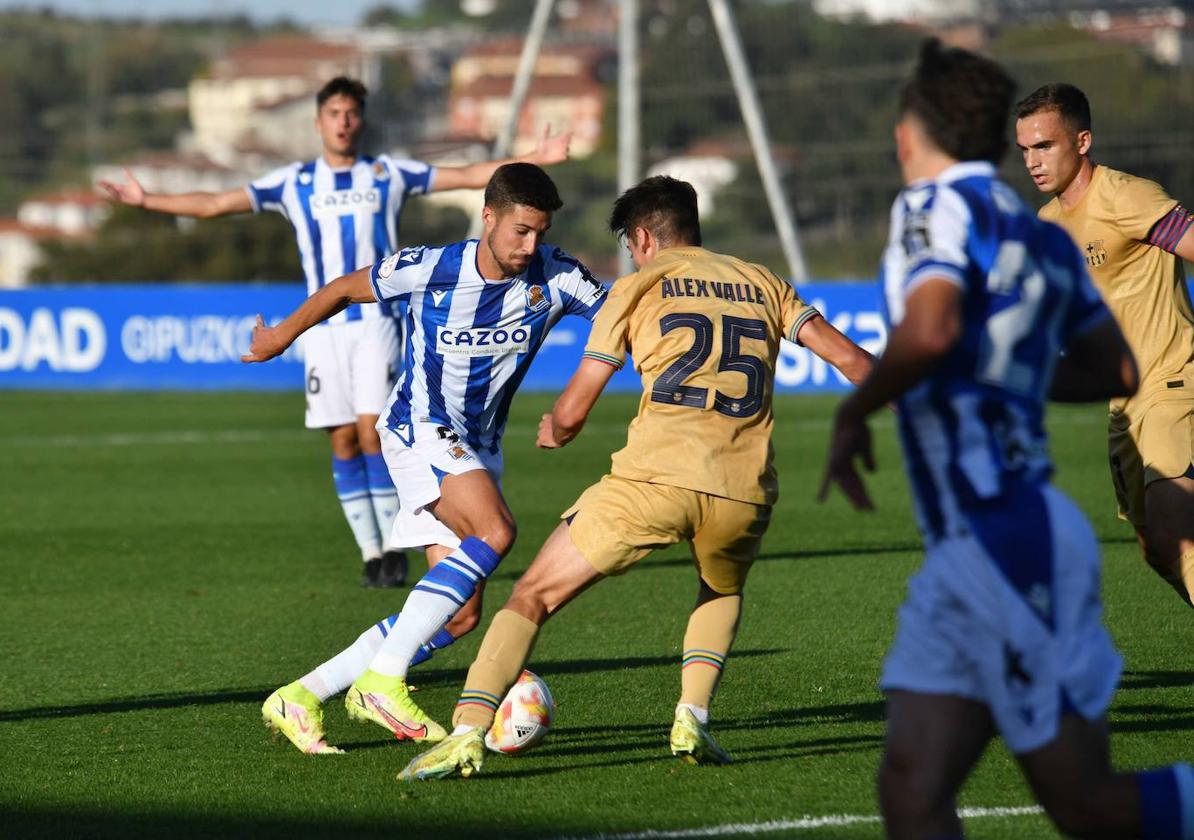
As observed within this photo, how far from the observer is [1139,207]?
645cm

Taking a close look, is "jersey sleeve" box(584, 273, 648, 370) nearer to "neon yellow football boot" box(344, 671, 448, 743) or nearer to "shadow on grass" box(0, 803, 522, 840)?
"neon yellow football boot" box(344, 671, 448, 743)

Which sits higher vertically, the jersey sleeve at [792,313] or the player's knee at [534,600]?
the jersey sleeve at [792,313]

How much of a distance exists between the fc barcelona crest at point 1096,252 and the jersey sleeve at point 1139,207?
123 millimetres

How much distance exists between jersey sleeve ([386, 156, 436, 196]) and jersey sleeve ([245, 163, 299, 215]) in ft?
1.90

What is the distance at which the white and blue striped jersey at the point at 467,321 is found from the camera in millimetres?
6301

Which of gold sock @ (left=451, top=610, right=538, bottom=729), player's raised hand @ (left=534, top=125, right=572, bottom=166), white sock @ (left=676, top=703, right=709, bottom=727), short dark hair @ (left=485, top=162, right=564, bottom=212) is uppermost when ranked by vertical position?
player's raised hand @ (left=534, top=125, right=572, bottom=166)

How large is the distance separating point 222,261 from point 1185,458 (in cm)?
2937

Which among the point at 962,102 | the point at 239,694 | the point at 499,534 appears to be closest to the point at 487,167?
the point at 239,694

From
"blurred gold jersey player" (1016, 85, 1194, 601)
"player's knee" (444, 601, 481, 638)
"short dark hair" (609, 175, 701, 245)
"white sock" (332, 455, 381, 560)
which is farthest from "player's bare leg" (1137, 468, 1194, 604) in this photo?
"white sock" (332, 455, 381, 560)

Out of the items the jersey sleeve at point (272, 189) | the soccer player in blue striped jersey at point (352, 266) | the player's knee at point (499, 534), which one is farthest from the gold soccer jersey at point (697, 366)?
the jersey sleeve at point (272, 189)

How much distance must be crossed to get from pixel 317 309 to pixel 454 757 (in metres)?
1.71

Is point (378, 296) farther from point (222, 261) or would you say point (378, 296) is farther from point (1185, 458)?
point (222, 261)

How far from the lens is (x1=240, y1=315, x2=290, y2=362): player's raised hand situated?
618cm

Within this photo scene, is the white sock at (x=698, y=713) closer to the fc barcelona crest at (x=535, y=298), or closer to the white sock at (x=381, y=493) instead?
the fc barcelona crest at (x=535, y=298)
